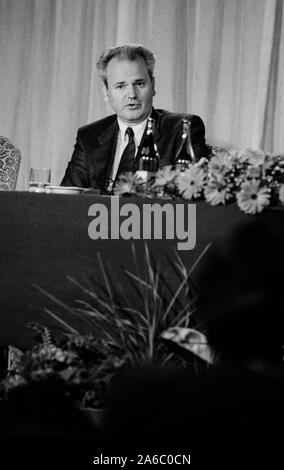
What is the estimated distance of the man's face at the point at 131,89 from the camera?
9.86 ft

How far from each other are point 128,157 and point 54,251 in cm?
107

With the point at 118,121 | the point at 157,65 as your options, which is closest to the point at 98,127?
the point at 118,121

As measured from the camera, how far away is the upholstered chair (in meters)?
2.95

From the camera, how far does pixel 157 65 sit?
3736mm

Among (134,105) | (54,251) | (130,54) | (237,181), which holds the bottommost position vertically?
(54,251)

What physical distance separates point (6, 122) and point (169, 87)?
3.11ft

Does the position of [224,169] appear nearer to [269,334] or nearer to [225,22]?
[269,334]

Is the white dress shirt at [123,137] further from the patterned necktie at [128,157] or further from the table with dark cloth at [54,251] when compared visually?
the table with dark cloth at [54,251]

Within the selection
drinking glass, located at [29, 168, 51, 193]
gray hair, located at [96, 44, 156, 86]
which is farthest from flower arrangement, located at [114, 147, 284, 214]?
gray hair, located at [96, 44, 156, 86]

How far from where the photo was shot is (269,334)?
62.1 inches
